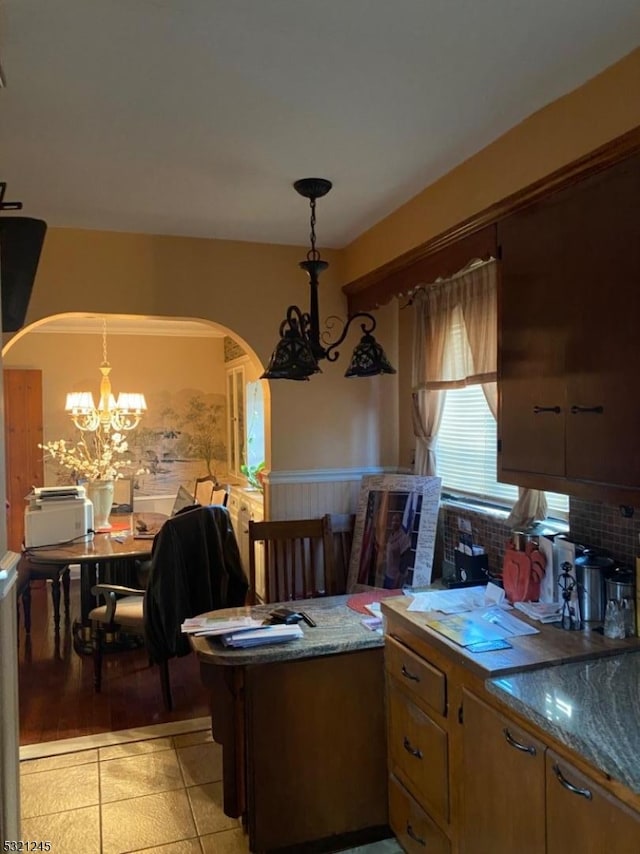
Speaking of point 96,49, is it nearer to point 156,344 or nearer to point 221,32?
point 221,32

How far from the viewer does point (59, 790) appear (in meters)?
2.62

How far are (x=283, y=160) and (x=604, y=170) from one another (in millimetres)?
1183

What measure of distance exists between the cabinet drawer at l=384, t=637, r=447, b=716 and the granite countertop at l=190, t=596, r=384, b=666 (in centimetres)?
9

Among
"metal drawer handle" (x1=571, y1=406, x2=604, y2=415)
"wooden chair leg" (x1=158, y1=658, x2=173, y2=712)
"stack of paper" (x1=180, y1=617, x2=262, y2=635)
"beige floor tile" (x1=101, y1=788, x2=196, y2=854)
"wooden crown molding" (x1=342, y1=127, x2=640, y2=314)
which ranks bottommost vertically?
"beige floor tile" (x1=101, y1=788, x2=196, y2=854)

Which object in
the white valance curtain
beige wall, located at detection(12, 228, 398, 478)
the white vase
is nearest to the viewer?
the white valance curtain

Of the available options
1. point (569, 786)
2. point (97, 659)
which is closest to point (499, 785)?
point (569, 786)

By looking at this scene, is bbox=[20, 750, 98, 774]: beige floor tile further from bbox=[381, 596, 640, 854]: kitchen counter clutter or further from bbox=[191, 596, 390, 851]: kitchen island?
bbox=[381, 596, 640, 854]: kitchen counter clutter

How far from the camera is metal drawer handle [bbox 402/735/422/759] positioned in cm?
203

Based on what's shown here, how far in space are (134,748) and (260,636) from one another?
1.30 meters

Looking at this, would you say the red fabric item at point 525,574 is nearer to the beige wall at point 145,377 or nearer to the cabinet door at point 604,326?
the cabinet door at point 604,326

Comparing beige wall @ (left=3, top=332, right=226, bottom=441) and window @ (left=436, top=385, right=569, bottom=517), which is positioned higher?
beige wall @ (left=3, top=332, right=226, bottom=441)

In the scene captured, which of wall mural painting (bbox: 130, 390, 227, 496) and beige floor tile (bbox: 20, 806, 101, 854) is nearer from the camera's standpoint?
beige floor tile (bbox: 20, 806, 101, 854)

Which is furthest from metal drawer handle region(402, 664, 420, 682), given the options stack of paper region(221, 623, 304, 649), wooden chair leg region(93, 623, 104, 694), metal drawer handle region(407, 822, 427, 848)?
A: wooden chair leg region(93, 623, 104, 694)

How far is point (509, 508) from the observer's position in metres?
2.87
